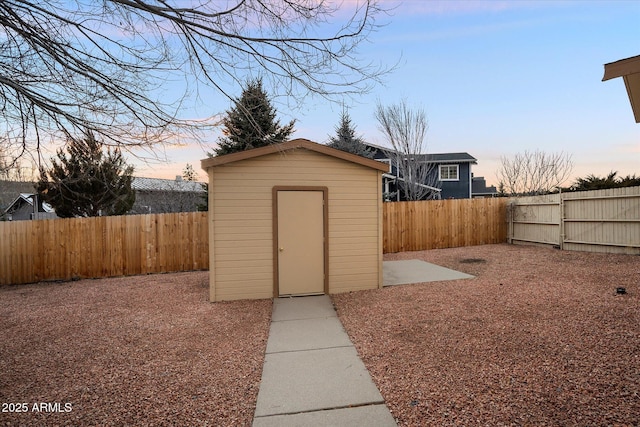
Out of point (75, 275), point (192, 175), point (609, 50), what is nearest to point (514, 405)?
point (609, 50)

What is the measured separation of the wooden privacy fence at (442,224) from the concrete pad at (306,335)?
26.0 ft

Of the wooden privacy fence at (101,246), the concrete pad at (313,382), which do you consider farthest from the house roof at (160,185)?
the concrete pad at (313,382)

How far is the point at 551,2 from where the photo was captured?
6.64 metres

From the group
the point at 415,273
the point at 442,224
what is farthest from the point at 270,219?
the point at 442,224

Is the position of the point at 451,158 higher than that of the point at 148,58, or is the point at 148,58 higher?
the point at 451,158

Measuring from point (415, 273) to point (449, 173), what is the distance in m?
17.2

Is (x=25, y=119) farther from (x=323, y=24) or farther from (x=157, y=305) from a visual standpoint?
(x=157, y=305)

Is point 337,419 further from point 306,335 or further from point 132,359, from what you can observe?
point 132,359

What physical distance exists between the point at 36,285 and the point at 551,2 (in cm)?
1384

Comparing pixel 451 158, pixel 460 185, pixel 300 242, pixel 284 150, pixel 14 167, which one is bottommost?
pixel 300 242

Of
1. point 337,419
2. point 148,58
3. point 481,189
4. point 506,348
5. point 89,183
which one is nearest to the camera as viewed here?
point 337,419

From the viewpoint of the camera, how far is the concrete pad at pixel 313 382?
110 inches

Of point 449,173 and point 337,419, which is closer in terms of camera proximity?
point 337,419

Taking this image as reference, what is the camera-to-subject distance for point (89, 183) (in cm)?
661
